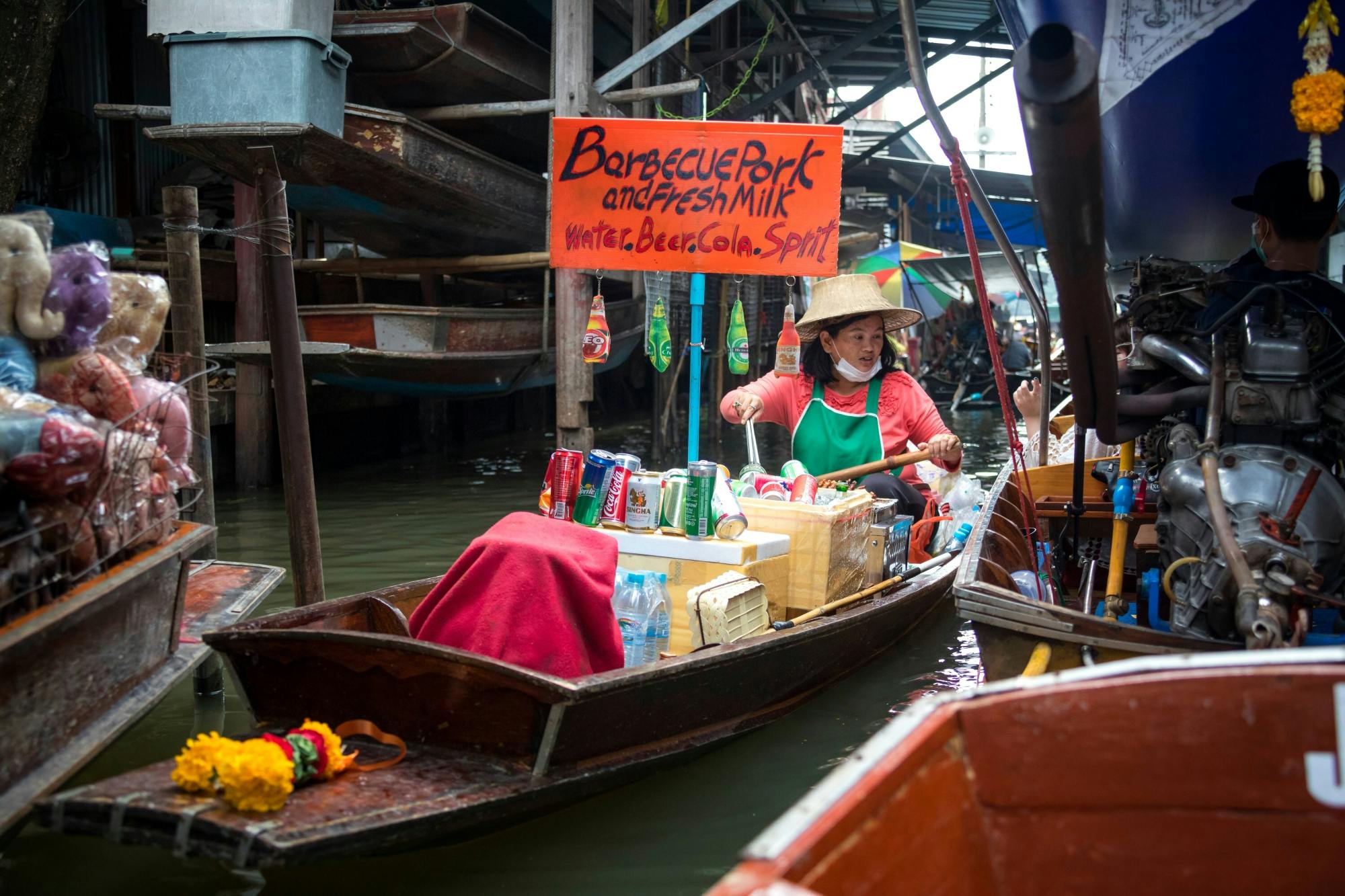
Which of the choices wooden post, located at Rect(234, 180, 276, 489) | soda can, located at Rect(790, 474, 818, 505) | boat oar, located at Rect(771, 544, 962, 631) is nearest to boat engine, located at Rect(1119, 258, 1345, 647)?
boat oar, located at Rect(771, 544, 962, 631)

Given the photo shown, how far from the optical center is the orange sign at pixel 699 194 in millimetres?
5230

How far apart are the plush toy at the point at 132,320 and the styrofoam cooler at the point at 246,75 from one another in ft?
11.4

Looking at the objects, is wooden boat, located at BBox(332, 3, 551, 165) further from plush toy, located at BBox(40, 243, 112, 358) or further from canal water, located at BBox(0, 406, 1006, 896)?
plush toy, located at BBox(40, 243, 112, 358)

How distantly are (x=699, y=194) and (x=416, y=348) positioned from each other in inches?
158

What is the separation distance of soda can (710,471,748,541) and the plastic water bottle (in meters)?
0.38

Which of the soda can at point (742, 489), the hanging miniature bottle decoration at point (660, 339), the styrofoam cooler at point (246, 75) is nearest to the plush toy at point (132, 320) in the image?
the soda can at point (742, 489)

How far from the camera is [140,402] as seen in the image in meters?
3.20

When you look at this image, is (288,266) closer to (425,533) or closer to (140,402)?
(140,402)

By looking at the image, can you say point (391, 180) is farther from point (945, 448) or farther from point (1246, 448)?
point (1246, 448)

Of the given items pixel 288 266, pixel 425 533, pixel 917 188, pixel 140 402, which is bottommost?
pixel 425 533

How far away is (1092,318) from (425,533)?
5865 millimetres

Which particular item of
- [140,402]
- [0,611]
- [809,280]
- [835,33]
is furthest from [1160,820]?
[809,280]

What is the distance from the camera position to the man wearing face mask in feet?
10.5

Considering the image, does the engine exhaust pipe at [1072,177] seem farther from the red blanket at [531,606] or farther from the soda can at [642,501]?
the soda can at [642,501]
